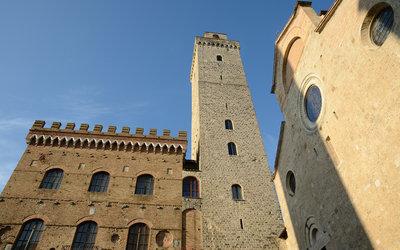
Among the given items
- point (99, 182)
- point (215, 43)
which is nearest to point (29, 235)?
point (99, 182)

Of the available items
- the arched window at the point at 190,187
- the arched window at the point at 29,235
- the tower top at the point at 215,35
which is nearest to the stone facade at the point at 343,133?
the arched window at the point at 190,187

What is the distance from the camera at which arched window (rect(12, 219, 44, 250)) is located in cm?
1290

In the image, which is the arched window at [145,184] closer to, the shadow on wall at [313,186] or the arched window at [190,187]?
the arched window at [190,187]

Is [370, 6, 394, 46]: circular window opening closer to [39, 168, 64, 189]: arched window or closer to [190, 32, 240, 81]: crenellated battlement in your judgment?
[39, 168, 64, 189]: arched window

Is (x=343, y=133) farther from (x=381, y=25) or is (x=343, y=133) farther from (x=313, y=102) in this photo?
(x=381, y=25)

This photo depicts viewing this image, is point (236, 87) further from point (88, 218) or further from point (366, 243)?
point (366, 243)

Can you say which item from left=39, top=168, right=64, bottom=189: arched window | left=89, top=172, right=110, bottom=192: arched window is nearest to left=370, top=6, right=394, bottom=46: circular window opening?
left=89, top=172, right=110, bottom=192: arched window

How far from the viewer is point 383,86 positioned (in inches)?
283

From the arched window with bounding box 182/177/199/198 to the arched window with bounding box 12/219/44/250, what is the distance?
26.3 ft

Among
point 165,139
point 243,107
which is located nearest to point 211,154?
point 165,139

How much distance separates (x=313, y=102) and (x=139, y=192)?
438 inches

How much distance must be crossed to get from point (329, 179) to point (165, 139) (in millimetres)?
11780

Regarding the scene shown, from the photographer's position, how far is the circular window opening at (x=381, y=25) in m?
7.38

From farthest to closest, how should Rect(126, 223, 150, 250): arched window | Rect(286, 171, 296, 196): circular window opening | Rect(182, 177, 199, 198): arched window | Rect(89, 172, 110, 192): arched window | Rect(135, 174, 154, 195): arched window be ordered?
Rect(182, 177, 199, 198): arched window, Rect(135, 174, 154, 195): arched window, Rect(89, 172, 110, 192): arched window, Rect(126, 223, 150, 250): arched window, Rect(286, 171, 296, 196): circular window opening
